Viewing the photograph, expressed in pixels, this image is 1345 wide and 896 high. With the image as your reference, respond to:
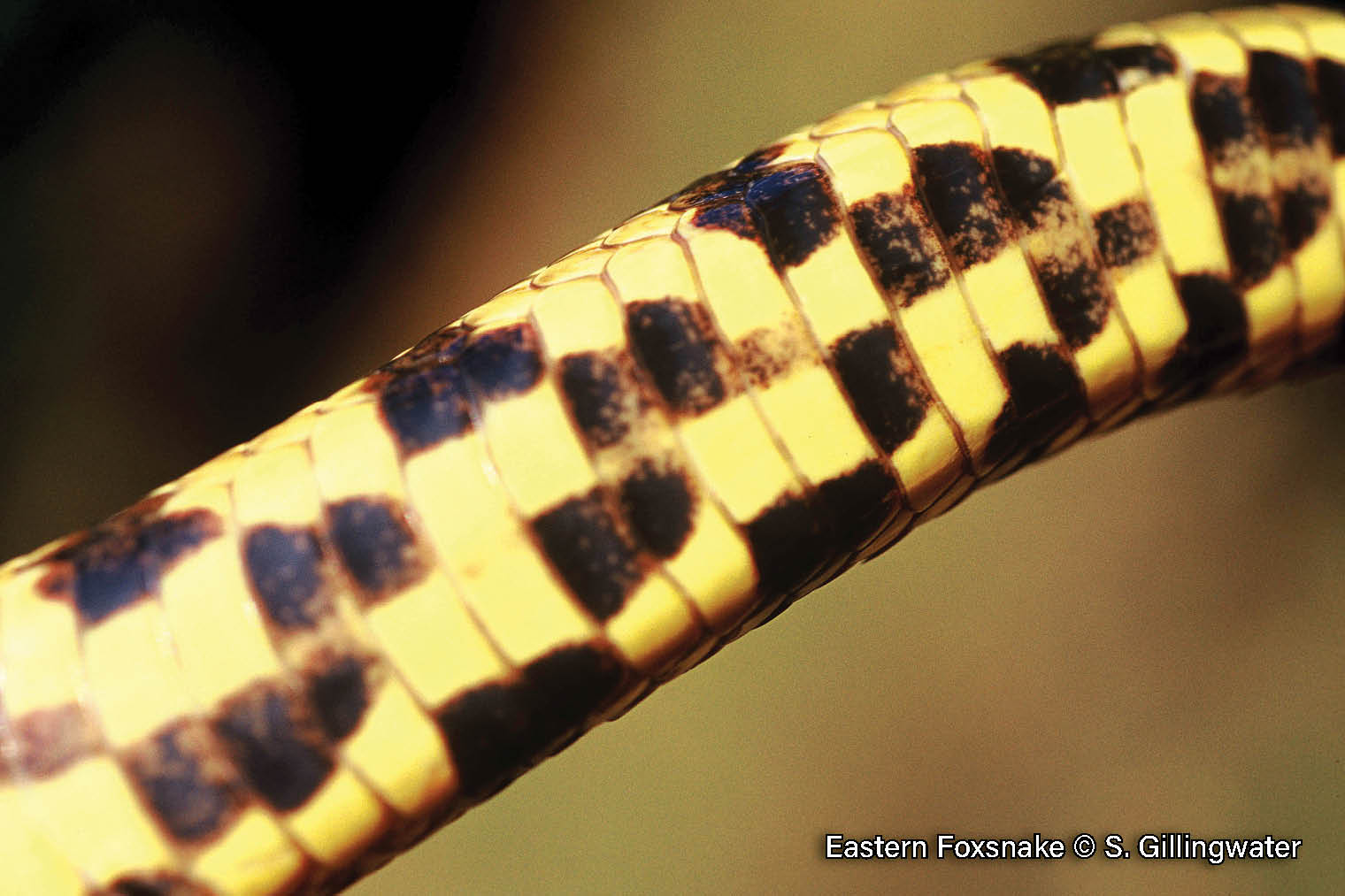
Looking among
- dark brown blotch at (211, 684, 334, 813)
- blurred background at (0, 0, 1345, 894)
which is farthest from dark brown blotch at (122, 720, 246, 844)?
blurred background at (0, 0, 1345, 894)

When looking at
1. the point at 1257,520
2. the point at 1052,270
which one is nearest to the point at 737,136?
the point at 1257,520

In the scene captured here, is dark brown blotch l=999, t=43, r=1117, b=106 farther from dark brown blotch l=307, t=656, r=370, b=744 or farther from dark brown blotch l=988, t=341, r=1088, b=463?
dark brown blotch l=307, t=656, r=370, b=744

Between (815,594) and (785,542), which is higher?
(785,542)

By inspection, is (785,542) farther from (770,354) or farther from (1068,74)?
(1068,74)

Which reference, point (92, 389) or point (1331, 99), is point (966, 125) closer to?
point (1331, 99)

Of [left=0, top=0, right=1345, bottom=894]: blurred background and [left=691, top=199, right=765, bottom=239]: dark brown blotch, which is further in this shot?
[left=0, top=0, right=1345, bottom=894]: blurred background

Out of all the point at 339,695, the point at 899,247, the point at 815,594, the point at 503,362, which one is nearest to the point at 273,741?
the point at 339,695

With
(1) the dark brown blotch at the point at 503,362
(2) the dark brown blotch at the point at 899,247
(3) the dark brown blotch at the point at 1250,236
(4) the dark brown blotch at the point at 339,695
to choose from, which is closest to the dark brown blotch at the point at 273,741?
(4) the dark brown blotch at the point at 339,695
